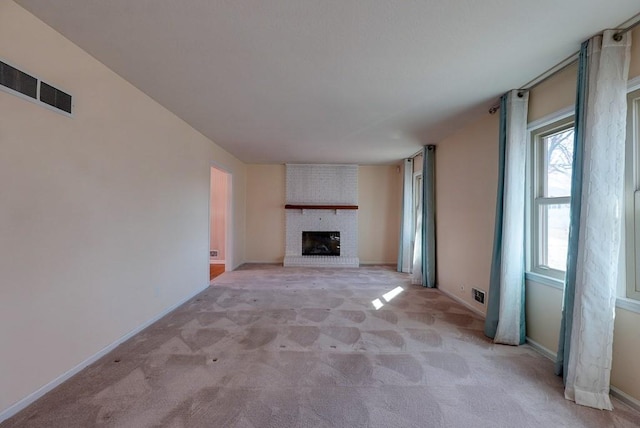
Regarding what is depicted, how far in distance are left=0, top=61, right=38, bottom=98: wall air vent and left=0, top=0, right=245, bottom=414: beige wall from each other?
0.18 feet

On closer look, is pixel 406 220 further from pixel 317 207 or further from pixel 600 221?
pixel 600 221

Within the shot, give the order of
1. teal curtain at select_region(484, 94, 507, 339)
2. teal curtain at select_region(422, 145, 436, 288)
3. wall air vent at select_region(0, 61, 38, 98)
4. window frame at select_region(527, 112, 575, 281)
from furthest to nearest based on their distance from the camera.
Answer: teal curtain at select_region(422, 145, 436, 288) < teal curtain at select_region(484, 94, 507, 339) < window frame at select_region(527, 112, 575, 281) < wall air vent at select_region(0, 61, 38, 98)

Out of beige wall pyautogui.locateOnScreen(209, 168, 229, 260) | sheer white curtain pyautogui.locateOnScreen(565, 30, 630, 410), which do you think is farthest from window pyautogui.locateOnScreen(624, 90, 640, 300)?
beige wall pyautogui.locateOnScreen(209, 168, 229, 260)

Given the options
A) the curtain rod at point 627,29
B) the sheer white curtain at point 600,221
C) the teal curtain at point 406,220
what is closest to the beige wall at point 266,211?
the teal curtain at point 406,220

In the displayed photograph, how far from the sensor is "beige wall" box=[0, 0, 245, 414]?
160cm

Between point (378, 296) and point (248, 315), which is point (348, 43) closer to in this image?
point (248, 315)

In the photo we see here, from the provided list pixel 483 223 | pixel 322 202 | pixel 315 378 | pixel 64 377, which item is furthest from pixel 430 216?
pixel 64 377

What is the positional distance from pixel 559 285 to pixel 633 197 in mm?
879

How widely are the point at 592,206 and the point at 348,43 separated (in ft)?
6.59

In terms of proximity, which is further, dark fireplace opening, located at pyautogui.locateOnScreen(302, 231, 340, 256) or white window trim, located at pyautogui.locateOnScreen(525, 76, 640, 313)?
dark fireplace opening, located at pyautogui.locateOnScreen(302, 231, 340, 256)

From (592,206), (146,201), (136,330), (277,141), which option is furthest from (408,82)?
(136,330)

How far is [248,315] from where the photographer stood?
127 inches

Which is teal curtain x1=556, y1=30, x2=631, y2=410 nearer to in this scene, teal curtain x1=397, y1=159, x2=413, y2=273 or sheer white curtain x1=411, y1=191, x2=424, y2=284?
sheer white curtain x1=411, y1=191, x2=424, y2=284

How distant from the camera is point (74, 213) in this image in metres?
1.98
